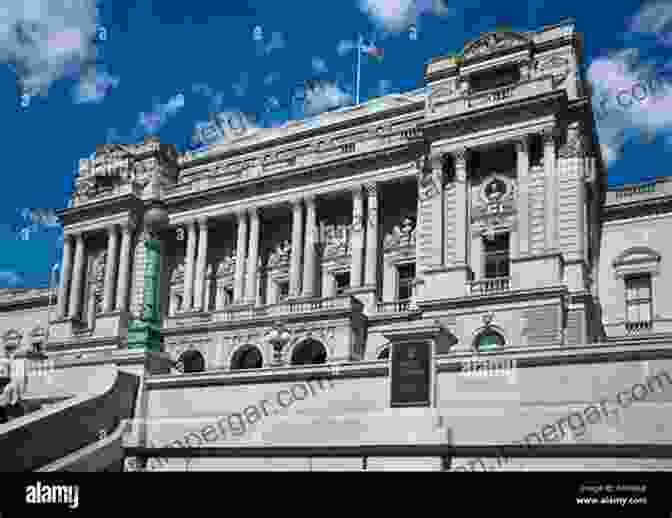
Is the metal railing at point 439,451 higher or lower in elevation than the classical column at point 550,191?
lower

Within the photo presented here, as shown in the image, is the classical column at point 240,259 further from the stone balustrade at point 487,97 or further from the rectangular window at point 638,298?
the rectangular window at point 638,298

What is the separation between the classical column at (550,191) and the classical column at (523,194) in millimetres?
896

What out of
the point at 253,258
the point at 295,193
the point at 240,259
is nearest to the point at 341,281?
the point at 253,258

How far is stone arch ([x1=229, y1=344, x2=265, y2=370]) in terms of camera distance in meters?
A: 41.6

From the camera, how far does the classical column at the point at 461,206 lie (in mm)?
38906

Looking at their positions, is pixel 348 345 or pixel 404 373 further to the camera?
pixel 348 345

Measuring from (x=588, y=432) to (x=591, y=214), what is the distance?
81.2ft

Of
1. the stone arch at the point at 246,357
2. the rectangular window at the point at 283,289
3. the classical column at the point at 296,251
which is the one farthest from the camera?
the rectangular window at the point at 283,289

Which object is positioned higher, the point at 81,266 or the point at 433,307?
the point at 81,266

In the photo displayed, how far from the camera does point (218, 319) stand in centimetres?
4291

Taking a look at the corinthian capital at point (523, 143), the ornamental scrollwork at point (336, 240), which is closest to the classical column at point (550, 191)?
the corinthian capital at point (523, 143)

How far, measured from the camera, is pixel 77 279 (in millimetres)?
53375
